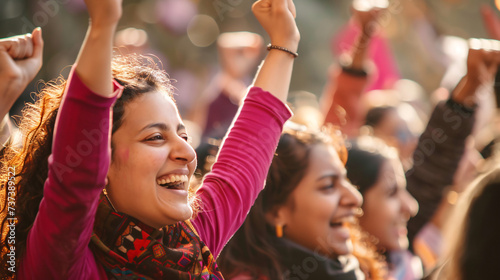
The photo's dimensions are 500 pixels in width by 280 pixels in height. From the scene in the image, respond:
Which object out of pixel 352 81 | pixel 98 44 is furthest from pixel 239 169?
pixel 352 81

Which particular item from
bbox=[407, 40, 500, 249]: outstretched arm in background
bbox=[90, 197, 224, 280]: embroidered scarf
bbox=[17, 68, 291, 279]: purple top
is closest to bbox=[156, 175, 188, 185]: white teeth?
bbox=[90, 197, 224, 280]: embroidered scarf

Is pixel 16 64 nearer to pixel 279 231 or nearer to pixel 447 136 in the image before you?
pixel 279 231

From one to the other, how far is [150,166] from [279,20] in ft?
2.01

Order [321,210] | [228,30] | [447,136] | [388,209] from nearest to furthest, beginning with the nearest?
1. [321,210]
2. [447,136]
3. [388,209]
4. [228,30]

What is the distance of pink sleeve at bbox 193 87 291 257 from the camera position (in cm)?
159

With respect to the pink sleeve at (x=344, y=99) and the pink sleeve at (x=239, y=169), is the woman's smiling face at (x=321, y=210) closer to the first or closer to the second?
the pink sleeve at (x=239, y=169)

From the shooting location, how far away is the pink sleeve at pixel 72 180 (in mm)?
1022

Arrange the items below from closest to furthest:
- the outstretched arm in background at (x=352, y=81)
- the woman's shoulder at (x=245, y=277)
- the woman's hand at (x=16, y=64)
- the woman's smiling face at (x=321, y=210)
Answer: the woman's hand at (x=16, y=64) < the woman's shoulder at (x=245, y=277) < the woman's smiling face at (x=321, y=210) < the outstretched arm in background at (x=352, y=81)

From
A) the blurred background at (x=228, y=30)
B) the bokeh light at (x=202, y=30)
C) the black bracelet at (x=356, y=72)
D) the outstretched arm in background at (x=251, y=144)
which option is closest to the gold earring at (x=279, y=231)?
the outstretched arm in background at (x=251, y=144)

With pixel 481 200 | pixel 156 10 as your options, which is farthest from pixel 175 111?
pixel 156 10

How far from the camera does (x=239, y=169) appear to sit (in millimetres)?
1616

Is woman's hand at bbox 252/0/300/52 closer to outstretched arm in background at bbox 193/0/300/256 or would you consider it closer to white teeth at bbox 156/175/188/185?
outstretched arm in background at bbox 193/0/300/256

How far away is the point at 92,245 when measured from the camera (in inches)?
51.9

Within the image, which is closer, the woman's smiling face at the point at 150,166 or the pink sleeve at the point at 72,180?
the pink sleeve at the point at 72,180
